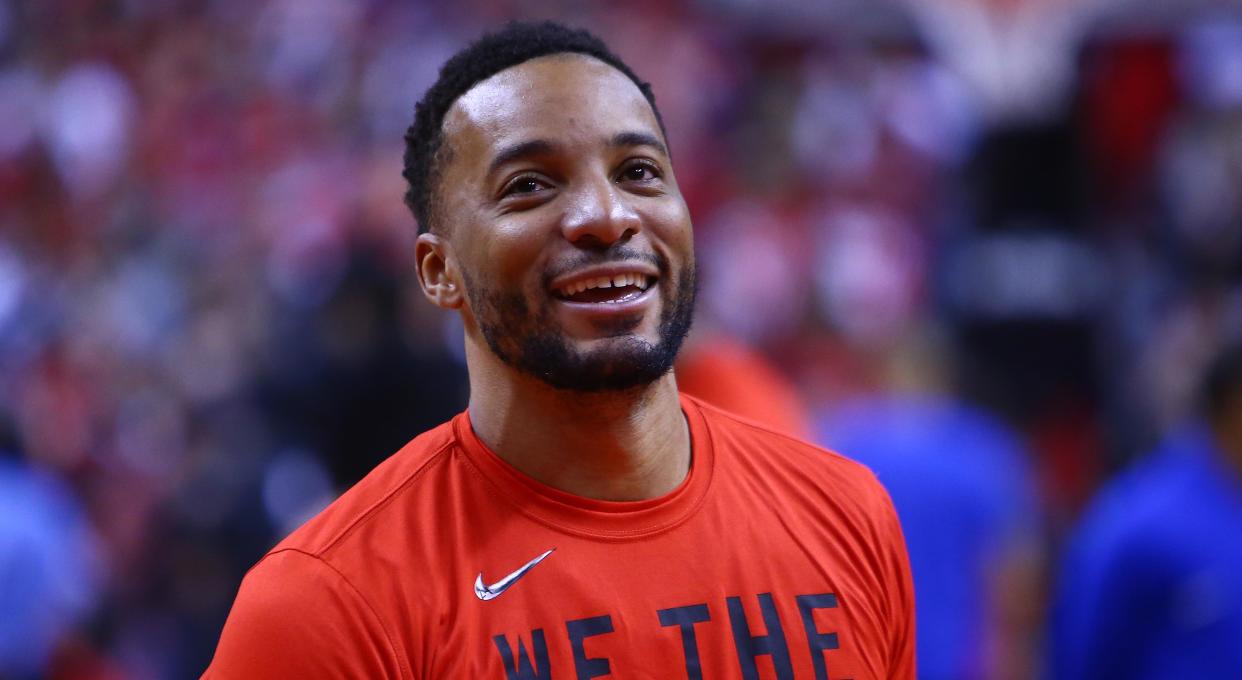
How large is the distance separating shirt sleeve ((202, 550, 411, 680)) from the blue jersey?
2629 millimetres

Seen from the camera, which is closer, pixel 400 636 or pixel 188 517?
pixel 400 636

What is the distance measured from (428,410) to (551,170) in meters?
3.58

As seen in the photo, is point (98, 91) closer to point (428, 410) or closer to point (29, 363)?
point (29, 363)

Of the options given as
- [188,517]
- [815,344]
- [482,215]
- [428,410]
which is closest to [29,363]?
[188,517]

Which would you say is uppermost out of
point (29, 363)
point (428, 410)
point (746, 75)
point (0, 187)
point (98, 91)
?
point (746, 75)

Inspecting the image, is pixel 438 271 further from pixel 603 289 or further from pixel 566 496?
pixel 566 496

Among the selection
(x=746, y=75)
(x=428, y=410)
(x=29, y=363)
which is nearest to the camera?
(x=428, y=410)

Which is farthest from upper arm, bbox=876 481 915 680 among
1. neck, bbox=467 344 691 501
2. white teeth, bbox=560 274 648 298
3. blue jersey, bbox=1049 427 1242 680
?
blue jersey, bbox=1049 427 1242 680

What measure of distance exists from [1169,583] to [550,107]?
2.50 metres

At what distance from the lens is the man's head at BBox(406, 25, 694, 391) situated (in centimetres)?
230

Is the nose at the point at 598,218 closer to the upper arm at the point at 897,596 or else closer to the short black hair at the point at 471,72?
the short black hair at the point at 471,72

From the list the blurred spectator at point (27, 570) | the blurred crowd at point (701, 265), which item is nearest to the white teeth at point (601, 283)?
the blurred crowd at point (701, 265)

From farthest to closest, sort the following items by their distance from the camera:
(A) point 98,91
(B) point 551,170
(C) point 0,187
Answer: (A) point 98,91 → (C) point 0,187 → (B) point 551,170

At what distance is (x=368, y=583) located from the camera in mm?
2131
